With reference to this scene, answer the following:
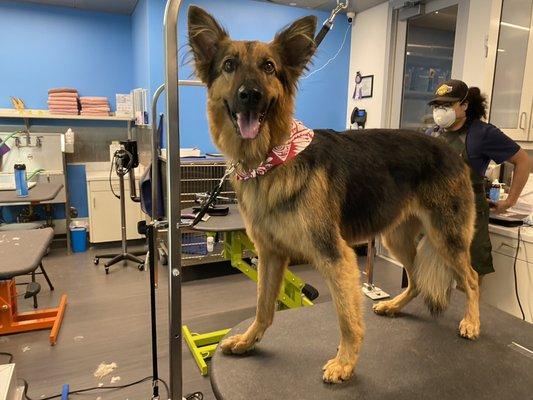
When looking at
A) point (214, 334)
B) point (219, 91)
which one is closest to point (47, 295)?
point (214, 334)

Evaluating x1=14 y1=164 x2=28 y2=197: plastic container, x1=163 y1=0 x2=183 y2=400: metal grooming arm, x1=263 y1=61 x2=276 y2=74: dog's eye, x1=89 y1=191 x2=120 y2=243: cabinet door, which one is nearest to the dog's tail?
x1=263 y1=61 x2=276 y2=74: dog's eye

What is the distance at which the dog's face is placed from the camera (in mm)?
1190

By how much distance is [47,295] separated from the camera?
3.46 metres

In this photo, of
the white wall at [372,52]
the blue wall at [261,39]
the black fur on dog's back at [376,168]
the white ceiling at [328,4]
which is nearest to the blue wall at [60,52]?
the blue wall at [261,39]

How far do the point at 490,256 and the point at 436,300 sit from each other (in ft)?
4.06

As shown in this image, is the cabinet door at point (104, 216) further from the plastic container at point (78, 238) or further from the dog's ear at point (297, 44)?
the dog's ear at point (297, 44)

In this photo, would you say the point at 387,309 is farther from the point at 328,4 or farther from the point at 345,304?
the point at 328,4

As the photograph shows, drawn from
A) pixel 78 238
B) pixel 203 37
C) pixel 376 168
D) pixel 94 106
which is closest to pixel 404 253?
pixel 376 168

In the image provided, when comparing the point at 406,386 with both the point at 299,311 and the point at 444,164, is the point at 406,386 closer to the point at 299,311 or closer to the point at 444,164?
the point at 299,311

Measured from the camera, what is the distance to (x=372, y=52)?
4488 millimetres

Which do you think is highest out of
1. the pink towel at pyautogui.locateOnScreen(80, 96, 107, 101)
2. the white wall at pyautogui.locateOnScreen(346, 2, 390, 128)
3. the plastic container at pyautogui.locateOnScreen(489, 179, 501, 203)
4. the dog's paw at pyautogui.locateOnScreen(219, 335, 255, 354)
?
the white wall at pyautogui.locateOnScreen(346, 2, 390, 128)

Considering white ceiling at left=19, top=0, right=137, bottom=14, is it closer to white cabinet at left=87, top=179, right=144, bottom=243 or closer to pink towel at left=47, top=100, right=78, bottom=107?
pink towel at left=47, top=100, right=78, bottom=107

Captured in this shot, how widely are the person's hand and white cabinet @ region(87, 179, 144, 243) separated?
3.61m

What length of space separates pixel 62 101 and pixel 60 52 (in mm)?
695
